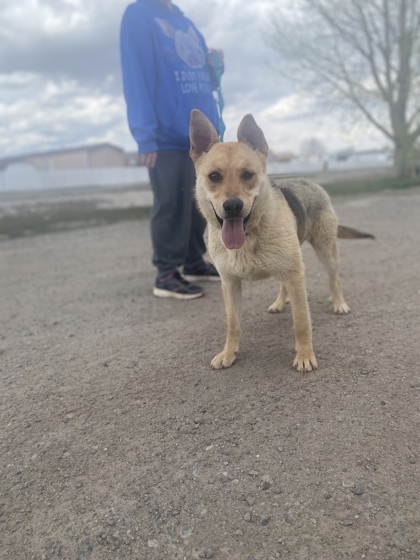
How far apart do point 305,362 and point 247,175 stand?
→ 1.31m

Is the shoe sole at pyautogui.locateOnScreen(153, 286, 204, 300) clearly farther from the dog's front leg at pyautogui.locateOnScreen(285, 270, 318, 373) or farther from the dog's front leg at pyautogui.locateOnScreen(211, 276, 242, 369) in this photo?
the dog's front leg at pyautogui.locateOnScreen(285, 270, 318, 373)

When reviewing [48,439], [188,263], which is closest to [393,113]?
[188,263]

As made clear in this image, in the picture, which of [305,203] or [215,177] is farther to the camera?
[305,203]

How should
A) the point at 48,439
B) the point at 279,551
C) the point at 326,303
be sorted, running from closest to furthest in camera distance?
1. the point at 279,551
2. the point at 48,439
3. the point at 326,303

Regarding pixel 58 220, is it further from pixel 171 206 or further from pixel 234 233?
pixel 234 233

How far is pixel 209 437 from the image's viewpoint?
2354 millimetres

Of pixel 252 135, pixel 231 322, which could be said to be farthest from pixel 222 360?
pixel 252 135

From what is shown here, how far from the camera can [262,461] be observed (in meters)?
2.13

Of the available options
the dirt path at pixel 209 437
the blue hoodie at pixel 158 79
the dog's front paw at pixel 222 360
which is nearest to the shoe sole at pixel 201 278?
the dirt path at pixel 209 437

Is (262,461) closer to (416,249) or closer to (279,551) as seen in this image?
(279,551)

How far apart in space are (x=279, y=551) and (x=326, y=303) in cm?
298

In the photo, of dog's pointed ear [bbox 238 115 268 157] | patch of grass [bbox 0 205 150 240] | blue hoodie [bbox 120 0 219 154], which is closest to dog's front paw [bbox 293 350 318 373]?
dog's pointed ear [bbox 238 115 268 157]

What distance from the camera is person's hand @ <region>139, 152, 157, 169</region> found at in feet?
14.6

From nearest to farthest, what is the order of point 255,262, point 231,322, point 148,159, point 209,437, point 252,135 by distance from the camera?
point 209,437, point 255,262, point 252,135, point 231,322, point 148,159
